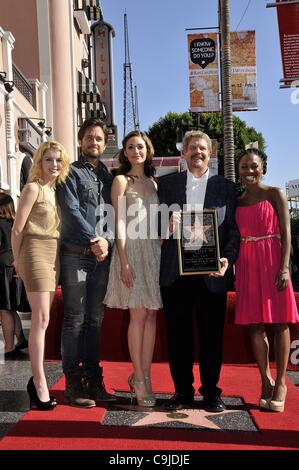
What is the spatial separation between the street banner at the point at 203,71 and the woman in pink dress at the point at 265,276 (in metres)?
11.9

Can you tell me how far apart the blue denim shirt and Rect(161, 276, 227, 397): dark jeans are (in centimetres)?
67

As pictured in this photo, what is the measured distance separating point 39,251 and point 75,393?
111 centimetres

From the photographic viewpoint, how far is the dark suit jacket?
399cm

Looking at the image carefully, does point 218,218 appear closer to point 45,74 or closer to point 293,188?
point 45,74

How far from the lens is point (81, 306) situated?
4059mm

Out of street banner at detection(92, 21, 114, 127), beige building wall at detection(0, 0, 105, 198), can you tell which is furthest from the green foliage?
beige building wall at detection(0, 0, 105, 198)

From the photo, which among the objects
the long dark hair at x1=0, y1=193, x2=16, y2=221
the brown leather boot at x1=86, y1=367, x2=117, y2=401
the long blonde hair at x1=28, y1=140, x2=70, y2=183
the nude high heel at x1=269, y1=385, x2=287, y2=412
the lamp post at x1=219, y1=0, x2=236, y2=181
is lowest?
the nude high heel at x1=269, y1=385, x2=287, y2=412

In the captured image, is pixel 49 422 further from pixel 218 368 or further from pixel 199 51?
pixel 199 51

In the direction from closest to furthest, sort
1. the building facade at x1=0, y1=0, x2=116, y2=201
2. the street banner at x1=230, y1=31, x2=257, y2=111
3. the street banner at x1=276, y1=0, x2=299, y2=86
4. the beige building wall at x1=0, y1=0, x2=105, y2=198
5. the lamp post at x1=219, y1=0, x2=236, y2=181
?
the street banner at x1=276, y1=0, x2=299, y2=86
the lamp post at x1=219, y1=0, x2=236, y2=181
the street banner at x1=230, y1=31, x2=257, y2=111
the building facade at x1=0, y1=0, x2=116, y2=201
the beige building wall at x1=0, y1=0, x2=105, y2=198

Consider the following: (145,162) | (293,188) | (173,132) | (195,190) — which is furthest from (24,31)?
(293,188)

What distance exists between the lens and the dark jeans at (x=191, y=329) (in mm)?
4023

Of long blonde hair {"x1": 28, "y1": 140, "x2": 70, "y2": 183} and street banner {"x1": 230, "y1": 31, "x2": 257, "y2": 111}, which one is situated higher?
street banner {"x1": 230, "y1": 31, "x2": 257, "y2": 111}

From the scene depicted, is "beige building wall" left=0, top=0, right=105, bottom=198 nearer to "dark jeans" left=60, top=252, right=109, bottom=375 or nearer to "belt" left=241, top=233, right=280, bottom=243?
"dark jeans" left=60, top=252, right=109, bottom=375

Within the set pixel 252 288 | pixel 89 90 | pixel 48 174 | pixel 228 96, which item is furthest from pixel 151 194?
pixel 89 90
